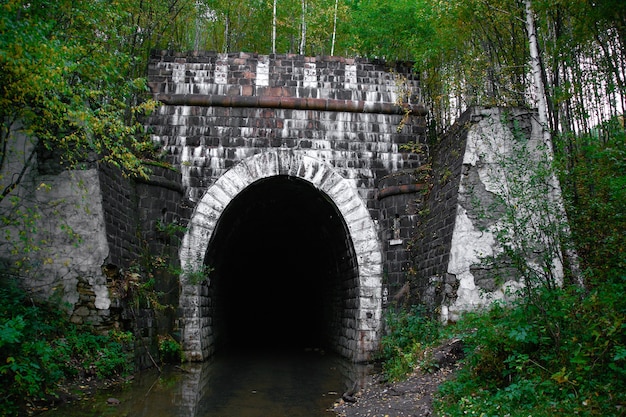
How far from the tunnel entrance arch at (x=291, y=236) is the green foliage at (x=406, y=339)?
558 mm

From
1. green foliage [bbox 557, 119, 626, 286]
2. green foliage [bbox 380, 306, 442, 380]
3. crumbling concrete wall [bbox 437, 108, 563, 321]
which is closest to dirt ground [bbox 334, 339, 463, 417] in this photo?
green foliage [bbox 380, 306, 442, 380]

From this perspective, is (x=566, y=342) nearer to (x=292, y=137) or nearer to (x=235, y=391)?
(x=235, y=391)

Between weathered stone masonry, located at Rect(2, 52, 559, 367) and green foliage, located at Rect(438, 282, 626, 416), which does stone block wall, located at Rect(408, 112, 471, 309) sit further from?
green foliage, located at Rect(438, 282, 626, 416)

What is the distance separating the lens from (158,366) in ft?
31.7

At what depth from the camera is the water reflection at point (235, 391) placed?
6789 mm

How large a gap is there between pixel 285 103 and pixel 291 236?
698cm

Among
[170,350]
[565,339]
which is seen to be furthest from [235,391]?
[565,339]

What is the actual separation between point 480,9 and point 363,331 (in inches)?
318

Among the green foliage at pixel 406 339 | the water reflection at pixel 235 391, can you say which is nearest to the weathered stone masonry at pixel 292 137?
the green foliage at pixel 406 339

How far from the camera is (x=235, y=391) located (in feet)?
27.6

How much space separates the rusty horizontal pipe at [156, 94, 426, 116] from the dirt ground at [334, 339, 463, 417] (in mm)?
5774

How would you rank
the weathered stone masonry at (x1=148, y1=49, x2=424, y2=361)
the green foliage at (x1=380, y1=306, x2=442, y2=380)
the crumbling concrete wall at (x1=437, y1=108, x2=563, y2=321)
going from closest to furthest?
the green foliage at (x1=380, y1=306, x2=442, y2=380) < the crumbling concrete wall at (x1=437, y1=108, x2=563, y2=321) < the weathered stone masonry at (x1=148, y1=49, x2=424, y2=361)

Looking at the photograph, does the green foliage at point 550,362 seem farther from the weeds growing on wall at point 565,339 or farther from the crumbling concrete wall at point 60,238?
the crumbling concrete wall at point 60,238

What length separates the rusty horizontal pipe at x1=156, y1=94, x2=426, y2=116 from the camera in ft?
37.0
